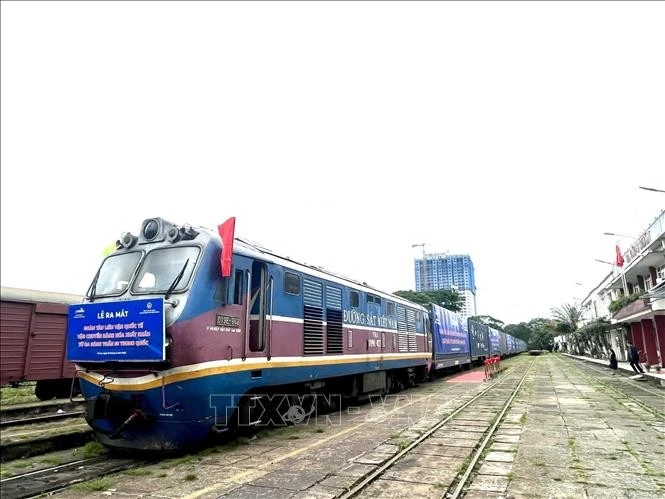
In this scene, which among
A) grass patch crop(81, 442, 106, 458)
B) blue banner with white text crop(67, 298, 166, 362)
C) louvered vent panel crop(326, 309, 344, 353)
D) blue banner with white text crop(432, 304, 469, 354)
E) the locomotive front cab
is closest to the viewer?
blue banner with white text crop(67, 298, 166, 362)

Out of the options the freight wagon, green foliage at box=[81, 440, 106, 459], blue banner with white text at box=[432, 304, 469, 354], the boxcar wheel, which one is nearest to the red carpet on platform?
blue banner with white text at box=[432, 304, 469, 354]

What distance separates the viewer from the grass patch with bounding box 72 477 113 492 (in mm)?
5012

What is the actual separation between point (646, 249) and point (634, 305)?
3.55 m

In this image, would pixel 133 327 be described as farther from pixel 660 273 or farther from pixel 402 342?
pixel 660 273

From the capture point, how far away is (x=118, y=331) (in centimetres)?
605

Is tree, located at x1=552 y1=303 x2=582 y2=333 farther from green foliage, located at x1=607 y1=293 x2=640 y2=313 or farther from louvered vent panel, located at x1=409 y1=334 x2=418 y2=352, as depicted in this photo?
louvered vent panel, located at x1=409 y1=334 x2=418 y2=352

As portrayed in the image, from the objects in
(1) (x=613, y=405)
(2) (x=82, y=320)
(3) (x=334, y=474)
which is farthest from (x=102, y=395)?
(1) (x=613, y=405)

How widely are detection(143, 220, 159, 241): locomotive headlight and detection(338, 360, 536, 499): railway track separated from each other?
467 centimetres

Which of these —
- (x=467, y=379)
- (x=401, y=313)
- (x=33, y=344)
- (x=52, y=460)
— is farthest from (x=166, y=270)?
(x=467, y=379)

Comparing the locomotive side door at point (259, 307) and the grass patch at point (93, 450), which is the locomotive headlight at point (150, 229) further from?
the grass patch at point (93, 450)

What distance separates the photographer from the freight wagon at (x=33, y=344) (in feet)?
32.7

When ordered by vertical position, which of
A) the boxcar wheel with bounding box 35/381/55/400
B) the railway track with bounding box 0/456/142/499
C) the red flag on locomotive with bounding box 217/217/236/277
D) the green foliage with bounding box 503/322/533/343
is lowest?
the railway track with bounding box 0/456/142/499

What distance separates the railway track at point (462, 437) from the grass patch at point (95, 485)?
2.66m

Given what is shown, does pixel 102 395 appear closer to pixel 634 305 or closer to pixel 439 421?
pixel 439 421
